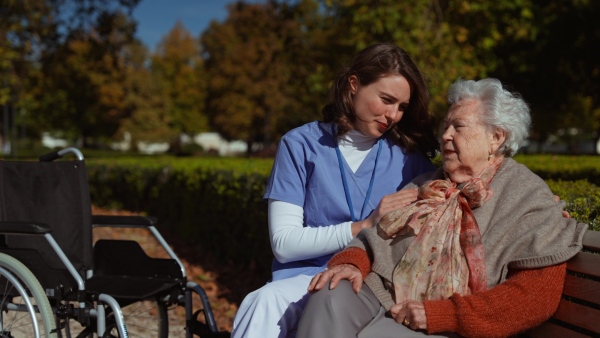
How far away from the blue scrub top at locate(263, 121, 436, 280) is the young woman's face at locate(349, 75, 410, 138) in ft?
0.50

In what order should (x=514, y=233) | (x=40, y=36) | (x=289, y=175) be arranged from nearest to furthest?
1. (x=514, y=233)
2. (x=289, y=175)
3. (x=40, y=36)

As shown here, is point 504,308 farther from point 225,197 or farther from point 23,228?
point 225,197

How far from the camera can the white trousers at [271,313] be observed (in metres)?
2.72

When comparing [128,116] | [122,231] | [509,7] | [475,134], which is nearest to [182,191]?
[122,231]

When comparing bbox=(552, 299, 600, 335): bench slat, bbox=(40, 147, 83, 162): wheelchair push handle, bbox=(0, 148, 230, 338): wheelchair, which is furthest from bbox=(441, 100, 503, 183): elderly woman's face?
bbox=(40, 147, 83, 162): wheelchair push handle

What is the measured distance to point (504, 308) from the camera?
2.31 metres

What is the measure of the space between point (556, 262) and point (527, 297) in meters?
0.16

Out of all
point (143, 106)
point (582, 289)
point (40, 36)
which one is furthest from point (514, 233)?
point (143, 106)

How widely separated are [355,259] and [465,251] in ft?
1.39

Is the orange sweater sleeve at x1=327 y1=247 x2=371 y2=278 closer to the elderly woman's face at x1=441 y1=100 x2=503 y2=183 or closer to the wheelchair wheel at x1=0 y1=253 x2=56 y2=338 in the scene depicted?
the elderly woman's face at x1=441 y1=100 x2=503 y2=183

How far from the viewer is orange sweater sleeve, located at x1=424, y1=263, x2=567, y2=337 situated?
7.59 ft

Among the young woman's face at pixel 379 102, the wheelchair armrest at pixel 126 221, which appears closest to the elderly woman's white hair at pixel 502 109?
the young woman's face at pixel 379 102

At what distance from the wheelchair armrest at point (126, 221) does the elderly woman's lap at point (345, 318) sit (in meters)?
1.77

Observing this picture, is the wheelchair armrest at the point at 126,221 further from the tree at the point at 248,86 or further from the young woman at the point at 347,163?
the tree at the point at 248,86
